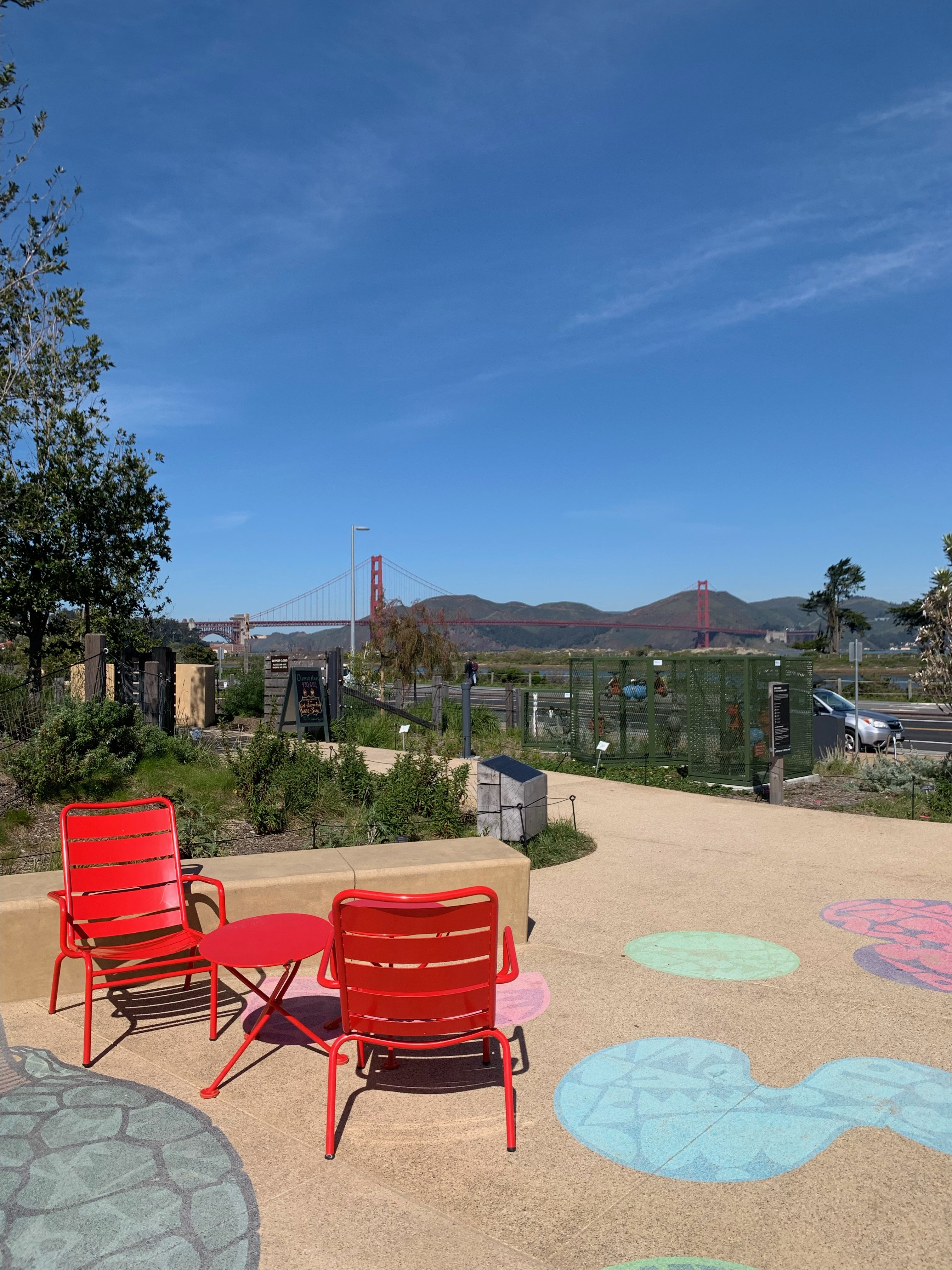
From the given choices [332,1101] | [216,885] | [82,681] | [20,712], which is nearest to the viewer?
[332,1101]

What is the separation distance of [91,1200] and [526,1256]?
140cm

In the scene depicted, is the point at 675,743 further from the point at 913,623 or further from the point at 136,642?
the point at 913,623

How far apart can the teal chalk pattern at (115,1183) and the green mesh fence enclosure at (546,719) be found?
1216 cm

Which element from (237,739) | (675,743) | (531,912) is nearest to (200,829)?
(531,912)

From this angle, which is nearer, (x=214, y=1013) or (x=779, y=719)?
(x=214, y=1013)

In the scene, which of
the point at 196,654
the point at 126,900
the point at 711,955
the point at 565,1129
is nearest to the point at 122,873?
the point at 126,900

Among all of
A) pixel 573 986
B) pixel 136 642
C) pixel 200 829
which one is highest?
pixel 136 642

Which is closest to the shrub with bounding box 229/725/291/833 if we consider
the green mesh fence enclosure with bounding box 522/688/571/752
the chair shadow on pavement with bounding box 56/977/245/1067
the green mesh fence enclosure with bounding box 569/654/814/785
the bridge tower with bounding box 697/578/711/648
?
the chair shadow on pavement with bounding box 56/977/245/1067

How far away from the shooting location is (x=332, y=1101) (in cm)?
323

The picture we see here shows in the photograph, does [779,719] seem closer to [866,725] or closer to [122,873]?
[866,725]

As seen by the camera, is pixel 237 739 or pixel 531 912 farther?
pixel 237 739

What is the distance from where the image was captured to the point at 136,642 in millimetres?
14953

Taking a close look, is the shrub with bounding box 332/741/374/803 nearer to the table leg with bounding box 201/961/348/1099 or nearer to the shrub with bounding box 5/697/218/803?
the shrub with bounding box 5/697/218/803

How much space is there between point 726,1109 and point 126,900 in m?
2.95
